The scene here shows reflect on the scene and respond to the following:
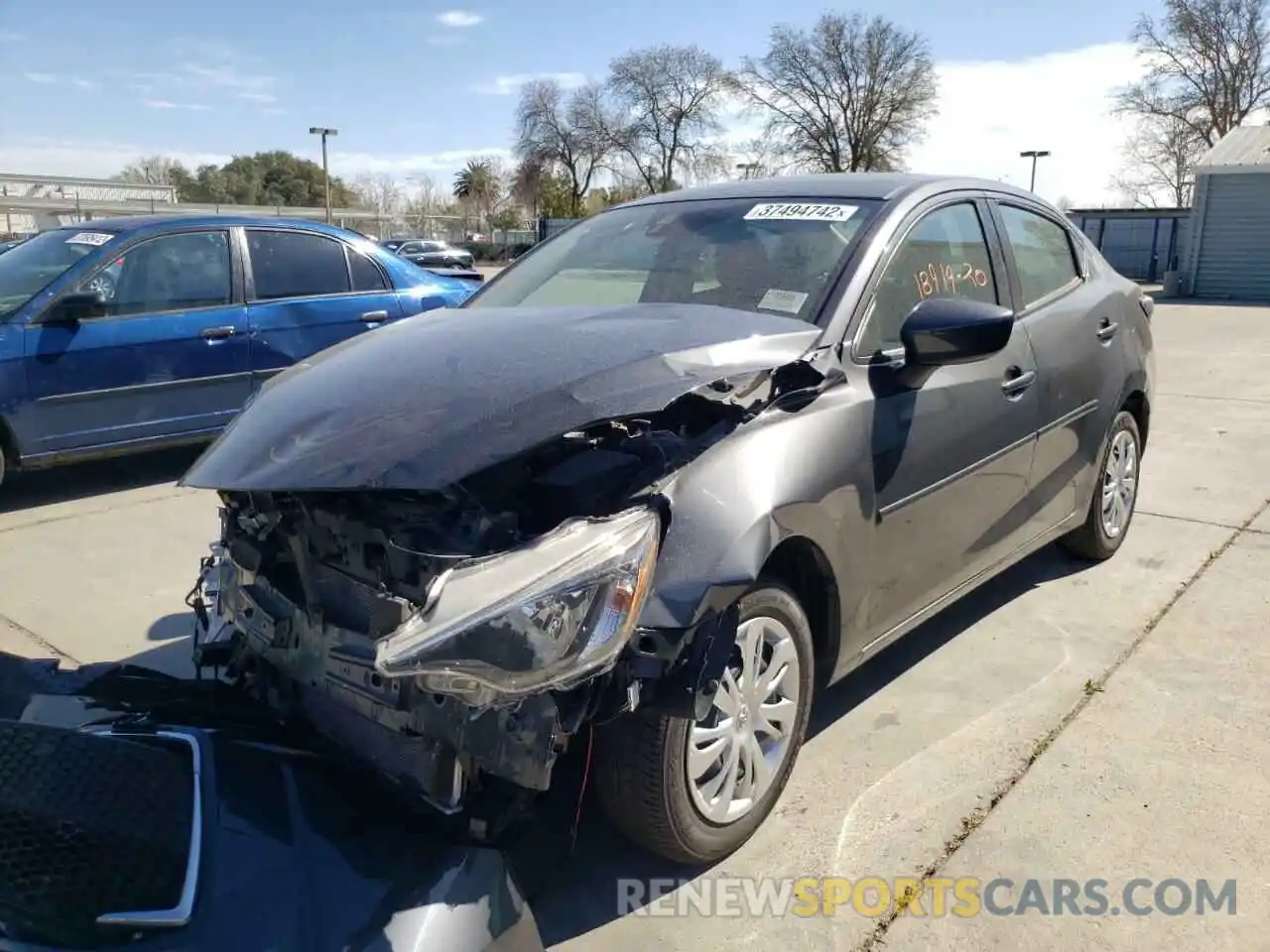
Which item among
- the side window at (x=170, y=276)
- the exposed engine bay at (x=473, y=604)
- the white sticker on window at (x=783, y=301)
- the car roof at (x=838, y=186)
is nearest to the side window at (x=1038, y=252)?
the car roof at (x=838, y=186)

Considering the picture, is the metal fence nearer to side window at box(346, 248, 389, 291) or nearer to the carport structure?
the carport structure

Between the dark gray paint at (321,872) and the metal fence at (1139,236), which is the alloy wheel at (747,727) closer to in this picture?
the dark gray paint at (321,872)

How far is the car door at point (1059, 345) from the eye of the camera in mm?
3758

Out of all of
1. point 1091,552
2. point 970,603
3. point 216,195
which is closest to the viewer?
point 970,603

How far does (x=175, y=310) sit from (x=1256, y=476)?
690 cm

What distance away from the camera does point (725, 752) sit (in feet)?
8.13

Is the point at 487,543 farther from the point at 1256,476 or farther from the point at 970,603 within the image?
the point at 1256,476

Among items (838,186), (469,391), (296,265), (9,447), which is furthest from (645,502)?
(296,265)

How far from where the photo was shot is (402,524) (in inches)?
84.4

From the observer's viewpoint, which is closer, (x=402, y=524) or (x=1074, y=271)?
(x=402, y=524)

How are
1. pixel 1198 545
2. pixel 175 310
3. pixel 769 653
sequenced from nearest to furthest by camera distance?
1. pixel 769 653
2. pixel 1198 545
3. pixel 175 310

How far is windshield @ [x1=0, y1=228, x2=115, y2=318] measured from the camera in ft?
19.0

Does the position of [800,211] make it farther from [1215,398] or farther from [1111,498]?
[1215,398]

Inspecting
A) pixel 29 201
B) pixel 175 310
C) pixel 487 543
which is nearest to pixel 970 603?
pixel 487 543
